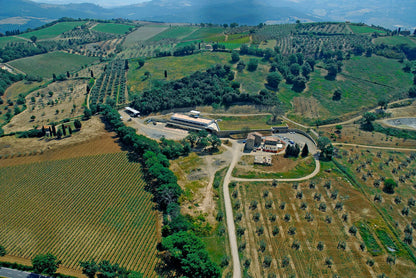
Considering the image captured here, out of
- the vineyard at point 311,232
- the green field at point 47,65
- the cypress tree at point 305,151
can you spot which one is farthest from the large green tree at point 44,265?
the green field at point 47,65

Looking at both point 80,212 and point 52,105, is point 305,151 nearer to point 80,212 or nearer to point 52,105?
point 80,212

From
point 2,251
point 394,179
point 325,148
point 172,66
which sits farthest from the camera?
point 172,66

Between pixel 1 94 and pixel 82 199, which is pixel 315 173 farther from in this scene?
pixel 1 94

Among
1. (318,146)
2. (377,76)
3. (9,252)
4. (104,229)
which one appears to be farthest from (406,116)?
(9,252)

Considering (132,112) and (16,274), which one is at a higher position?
(132,112)

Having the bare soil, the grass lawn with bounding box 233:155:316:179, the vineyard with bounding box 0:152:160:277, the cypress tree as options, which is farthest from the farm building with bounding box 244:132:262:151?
the vineyard with bounding box 0:152:160:277

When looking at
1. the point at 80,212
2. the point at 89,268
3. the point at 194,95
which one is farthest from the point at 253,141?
the point at 89,268
